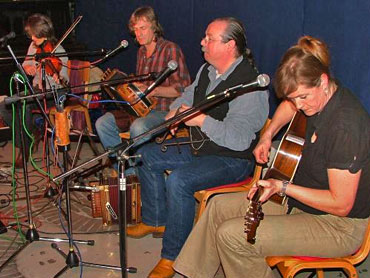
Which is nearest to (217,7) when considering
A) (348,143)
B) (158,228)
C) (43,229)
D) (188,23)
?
(188,23)

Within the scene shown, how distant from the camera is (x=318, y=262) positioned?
7.66ft

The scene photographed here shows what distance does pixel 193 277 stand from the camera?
2.72m

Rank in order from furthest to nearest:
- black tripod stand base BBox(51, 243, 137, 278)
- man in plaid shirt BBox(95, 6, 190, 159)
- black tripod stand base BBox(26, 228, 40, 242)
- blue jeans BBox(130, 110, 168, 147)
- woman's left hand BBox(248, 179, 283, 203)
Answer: man in plaid shirt BBox(95, 6, 190, 159), blue jeans BBox(130, 110, 168, 147), black tripod stand base BBox(26, 228, 40, 242), black tripod stand base BBox(51, 243, 137, 278), woman's left hand BBox(248, 179, 283, 203)

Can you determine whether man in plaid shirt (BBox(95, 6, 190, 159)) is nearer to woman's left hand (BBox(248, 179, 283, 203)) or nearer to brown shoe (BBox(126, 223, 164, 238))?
brown shoe (BBox(126, 223, 164, 238))

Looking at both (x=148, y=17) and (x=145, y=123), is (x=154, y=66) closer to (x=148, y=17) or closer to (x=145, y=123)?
(x=148, y=17)

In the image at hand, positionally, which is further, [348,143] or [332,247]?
[332,247]

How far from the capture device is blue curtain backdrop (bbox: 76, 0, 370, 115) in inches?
116

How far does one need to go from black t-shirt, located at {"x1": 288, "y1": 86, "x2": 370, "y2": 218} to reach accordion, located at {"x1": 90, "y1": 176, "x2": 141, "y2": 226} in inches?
57.3

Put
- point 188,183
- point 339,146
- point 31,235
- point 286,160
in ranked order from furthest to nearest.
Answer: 1. point 31,235
2. point 188,183
3. point 286,160
4. point 339,146

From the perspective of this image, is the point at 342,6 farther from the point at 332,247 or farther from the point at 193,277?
the point at 193,277

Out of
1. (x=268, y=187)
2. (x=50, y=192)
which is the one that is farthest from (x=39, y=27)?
(x=268, y=187)

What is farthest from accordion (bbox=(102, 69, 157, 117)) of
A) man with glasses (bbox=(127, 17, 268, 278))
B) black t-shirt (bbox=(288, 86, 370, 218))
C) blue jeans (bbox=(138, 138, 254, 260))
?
black t-shirt (bbox=(288, 86, 370, 218))

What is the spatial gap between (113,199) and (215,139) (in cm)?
105

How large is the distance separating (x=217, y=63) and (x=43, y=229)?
5.64 feet
